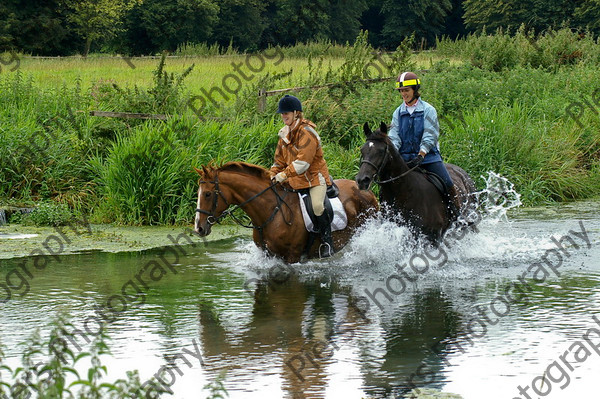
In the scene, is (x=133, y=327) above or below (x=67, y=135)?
below

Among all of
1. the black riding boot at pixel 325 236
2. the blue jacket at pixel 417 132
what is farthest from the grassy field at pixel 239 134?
the blue jacket at pixel 417 132

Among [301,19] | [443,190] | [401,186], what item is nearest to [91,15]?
[301,19]

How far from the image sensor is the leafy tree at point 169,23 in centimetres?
6400

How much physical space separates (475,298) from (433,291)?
1.92ft

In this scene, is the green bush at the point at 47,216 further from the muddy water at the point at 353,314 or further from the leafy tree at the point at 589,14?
the leafy tree at the point at 589,14

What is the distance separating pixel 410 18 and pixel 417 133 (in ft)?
236

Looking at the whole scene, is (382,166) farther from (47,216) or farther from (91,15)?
(91,15)

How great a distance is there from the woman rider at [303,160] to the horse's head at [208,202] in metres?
0.74

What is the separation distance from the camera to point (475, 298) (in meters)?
9.83

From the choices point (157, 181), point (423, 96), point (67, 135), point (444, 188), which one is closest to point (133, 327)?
point (444, 188)

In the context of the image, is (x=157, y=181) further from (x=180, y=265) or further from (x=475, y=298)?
(x=475, y=298)

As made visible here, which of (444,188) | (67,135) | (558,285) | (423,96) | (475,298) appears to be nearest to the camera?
(475,298)

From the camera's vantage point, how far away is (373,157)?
1041 centimetres

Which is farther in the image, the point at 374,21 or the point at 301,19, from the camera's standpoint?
the point at 374,21
